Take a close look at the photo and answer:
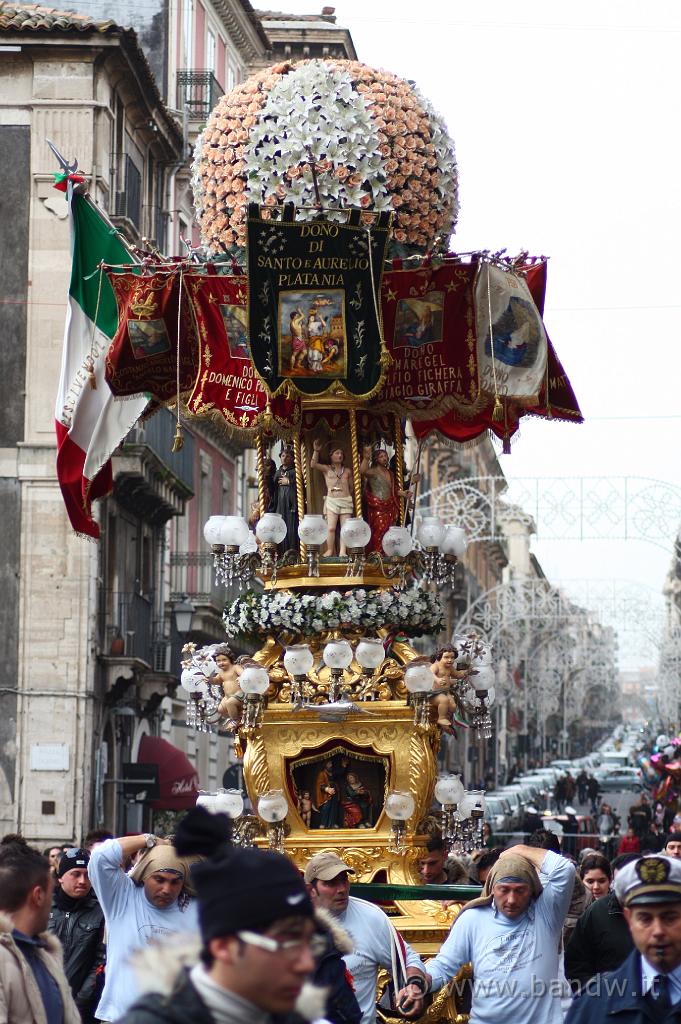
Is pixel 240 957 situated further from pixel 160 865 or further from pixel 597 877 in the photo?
pixel 597 877

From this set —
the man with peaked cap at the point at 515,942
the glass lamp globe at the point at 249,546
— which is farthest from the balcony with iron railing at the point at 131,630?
the man with peaked cap at the point at 515,942

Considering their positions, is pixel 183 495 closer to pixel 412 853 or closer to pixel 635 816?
pixel 635 816

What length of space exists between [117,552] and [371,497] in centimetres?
2017

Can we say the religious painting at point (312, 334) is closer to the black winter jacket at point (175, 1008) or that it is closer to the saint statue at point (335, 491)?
the saint statue at point (335, 491)

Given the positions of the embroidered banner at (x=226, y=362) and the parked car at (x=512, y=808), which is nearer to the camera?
the embroidered banner at (x=226, y=362)

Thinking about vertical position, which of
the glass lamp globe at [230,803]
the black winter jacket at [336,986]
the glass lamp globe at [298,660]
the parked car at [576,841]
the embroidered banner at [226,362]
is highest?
the embroidered banner at [226,362]

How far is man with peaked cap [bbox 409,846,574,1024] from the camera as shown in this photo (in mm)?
9320

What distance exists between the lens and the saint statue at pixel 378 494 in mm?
15297

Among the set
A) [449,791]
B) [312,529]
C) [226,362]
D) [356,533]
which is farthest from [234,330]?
[449,791]

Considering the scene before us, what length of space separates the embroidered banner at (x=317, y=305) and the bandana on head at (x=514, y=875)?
5825mm

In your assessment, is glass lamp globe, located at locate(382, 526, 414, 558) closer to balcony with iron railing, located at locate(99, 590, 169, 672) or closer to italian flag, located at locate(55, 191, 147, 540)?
italian flag, located at locate(55, 191, 147, 540)

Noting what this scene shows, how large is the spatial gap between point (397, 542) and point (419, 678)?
1.20m

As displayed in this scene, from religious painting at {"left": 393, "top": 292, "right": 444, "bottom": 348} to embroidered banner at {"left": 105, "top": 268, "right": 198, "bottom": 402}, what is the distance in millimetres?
1664

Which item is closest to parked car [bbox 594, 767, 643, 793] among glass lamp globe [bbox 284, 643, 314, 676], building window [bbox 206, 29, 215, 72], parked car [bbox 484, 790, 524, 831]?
parked car [bbox 484, 790, 524, 831]
